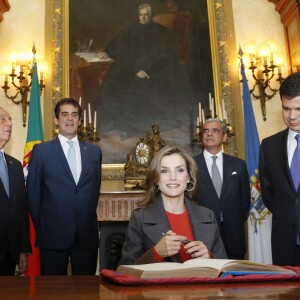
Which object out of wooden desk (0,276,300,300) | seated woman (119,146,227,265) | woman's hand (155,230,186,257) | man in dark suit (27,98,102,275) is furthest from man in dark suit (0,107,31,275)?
wooden desk (0,276,300,300)

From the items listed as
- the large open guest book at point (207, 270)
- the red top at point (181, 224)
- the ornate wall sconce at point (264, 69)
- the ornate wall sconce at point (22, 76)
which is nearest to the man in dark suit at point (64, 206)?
the red top at point (181, 224)

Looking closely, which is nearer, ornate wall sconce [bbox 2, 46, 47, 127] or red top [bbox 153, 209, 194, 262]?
red top [bbox 153, 209, 194, 262]

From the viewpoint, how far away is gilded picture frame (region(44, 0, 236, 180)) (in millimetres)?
6070

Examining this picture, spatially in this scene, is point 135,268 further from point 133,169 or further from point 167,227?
point 133,169

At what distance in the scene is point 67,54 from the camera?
6.28m

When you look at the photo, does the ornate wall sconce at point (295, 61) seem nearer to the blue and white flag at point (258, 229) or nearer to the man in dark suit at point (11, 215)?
the blue and white flag at point (258, 229)

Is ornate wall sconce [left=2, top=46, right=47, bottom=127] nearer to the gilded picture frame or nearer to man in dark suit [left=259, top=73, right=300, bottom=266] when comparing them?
the gilded picture frame

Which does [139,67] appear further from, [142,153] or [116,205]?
[116,205]

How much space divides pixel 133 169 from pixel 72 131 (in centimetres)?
225

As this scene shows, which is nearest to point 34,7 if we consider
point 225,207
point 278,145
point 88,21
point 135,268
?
point 88,21

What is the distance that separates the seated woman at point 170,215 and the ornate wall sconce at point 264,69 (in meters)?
3.93

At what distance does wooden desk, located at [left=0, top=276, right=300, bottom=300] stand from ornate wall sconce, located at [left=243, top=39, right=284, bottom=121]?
5.08 meters

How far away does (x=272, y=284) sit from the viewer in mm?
1299

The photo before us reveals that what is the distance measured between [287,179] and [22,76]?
4295mm
